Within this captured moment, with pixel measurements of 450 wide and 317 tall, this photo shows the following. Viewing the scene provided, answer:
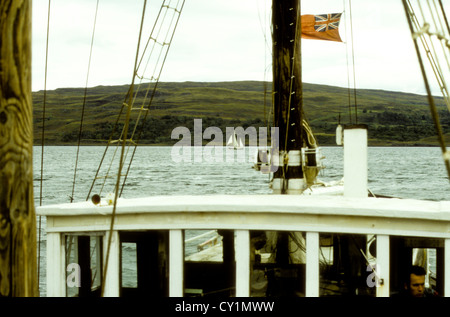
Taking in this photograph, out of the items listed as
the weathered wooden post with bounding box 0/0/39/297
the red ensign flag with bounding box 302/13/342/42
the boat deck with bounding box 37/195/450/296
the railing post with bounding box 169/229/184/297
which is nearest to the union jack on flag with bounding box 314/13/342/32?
the red ensign flag with bounding box 302/13/342/42

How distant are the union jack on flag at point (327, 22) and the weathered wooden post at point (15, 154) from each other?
38.6 ft

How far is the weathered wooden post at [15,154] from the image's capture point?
3.97 meters

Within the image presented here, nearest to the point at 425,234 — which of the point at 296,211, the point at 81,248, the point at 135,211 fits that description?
the point at 296,211

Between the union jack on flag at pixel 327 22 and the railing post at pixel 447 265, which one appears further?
the union jack on flag at pixel 327 22

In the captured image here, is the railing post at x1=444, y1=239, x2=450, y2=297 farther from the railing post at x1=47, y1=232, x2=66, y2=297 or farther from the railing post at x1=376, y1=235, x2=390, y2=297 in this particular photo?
the railing post at x1=47, y1=232, x2=66, y2=297

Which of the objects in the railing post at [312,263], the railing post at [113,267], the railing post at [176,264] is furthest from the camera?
the railing post at [113,267]

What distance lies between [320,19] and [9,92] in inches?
477

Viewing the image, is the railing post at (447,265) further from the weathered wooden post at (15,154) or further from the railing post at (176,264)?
the weathered wooden post at (15,154)

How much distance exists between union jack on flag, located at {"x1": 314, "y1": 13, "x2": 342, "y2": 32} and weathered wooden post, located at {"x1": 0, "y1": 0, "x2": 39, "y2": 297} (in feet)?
38.6

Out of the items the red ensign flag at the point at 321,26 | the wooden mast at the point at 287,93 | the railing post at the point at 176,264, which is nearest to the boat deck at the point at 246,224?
the railing post at the point at 176,264

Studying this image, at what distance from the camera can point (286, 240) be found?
27.7 ft

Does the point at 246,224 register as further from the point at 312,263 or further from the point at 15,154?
the point at 15,154
